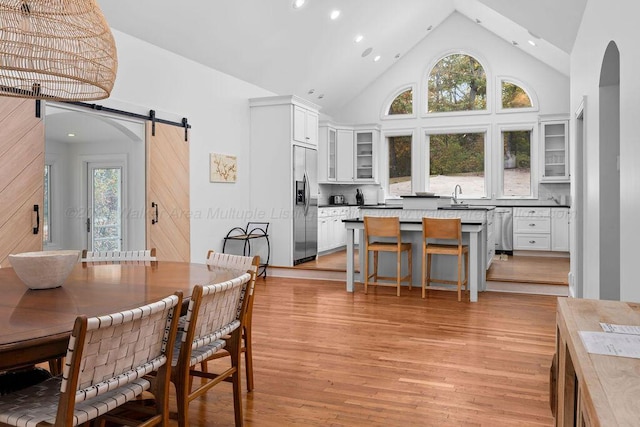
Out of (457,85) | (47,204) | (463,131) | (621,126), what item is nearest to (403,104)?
(457,85)

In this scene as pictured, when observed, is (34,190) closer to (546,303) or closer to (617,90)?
(617,90)

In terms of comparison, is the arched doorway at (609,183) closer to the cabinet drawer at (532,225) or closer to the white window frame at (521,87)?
the cabinet drawer at (532,225)

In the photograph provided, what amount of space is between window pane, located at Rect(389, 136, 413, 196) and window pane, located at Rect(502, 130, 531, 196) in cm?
186

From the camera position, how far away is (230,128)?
7316mm

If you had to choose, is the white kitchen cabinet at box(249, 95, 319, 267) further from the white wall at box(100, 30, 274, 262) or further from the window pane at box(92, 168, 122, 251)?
the window pane at box(92, 168, 122, 251)

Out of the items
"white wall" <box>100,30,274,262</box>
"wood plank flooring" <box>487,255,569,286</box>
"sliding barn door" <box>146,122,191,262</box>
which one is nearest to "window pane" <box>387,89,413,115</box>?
"white wall" <box>100,30,274,262</box>

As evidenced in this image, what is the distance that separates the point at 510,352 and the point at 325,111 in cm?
762

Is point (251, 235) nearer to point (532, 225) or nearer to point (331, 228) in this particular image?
point (331, 228)

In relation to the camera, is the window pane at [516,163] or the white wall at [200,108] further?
the window pane at [516,163]

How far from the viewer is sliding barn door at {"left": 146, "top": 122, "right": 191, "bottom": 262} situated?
578 centimetres

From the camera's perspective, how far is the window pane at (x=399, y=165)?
34.2 ft

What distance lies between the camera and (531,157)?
372 inches

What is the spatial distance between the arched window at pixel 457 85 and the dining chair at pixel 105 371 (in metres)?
9.11

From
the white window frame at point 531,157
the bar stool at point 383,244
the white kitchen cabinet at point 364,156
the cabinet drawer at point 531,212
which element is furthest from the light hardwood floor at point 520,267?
the white kitchen cabinet at point 364,156
